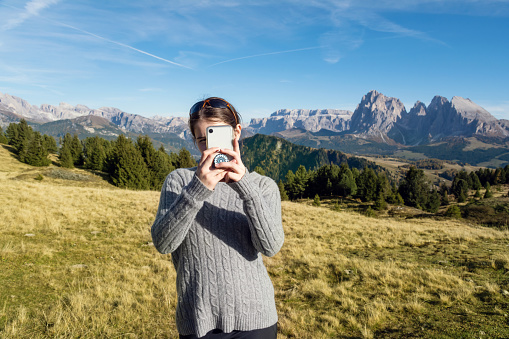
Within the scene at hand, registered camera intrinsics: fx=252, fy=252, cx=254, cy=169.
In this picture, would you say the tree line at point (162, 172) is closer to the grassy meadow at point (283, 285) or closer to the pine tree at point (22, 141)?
the pine tree at point (22, 141)

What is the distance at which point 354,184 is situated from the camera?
6606 centimetres

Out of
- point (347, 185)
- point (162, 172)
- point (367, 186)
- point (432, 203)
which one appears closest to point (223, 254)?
point (162, 172)

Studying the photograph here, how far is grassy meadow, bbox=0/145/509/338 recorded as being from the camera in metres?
5.39

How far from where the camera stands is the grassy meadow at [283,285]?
5.39m

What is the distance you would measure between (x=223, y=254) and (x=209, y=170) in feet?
2.52

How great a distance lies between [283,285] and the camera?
840cm

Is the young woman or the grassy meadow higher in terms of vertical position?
the young woman

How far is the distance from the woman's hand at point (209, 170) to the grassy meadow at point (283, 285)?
5.11m

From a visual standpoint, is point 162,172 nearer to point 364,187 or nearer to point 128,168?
point 128,168

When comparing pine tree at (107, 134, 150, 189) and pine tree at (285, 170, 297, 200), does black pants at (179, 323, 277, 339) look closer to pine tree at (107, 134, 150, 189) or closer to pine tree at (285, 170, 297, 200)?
pine tree at (107, 134, 150, 189)

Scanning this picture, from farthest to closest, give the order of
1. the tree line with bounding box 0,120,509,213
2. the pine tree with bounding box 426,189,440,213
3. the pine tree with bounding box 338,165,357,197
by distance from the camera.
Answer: the pine tree with bounding box 338,165,357,197
the pine tree with bounding box 426,189,440,213
the tree line with bounding box 0,120,509,213

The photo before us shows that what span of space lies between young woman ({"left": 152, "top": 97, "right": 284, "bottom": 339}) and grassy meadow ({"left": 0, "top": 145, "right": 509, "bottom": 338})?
424cm

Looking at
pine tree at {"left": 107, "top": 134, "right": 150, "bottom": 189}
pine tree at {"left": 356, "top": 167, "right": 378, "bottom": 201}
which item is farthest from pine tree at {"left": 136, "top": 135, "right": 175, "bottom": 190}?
pine tree at {"left": 356, "top": 167, "right": 378, "bottom": 201}

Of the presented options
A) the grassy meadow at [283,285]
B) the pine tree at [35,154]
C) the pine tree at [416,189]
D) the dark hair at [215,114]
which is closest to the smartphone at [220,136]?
the dark hair at [215,114]
